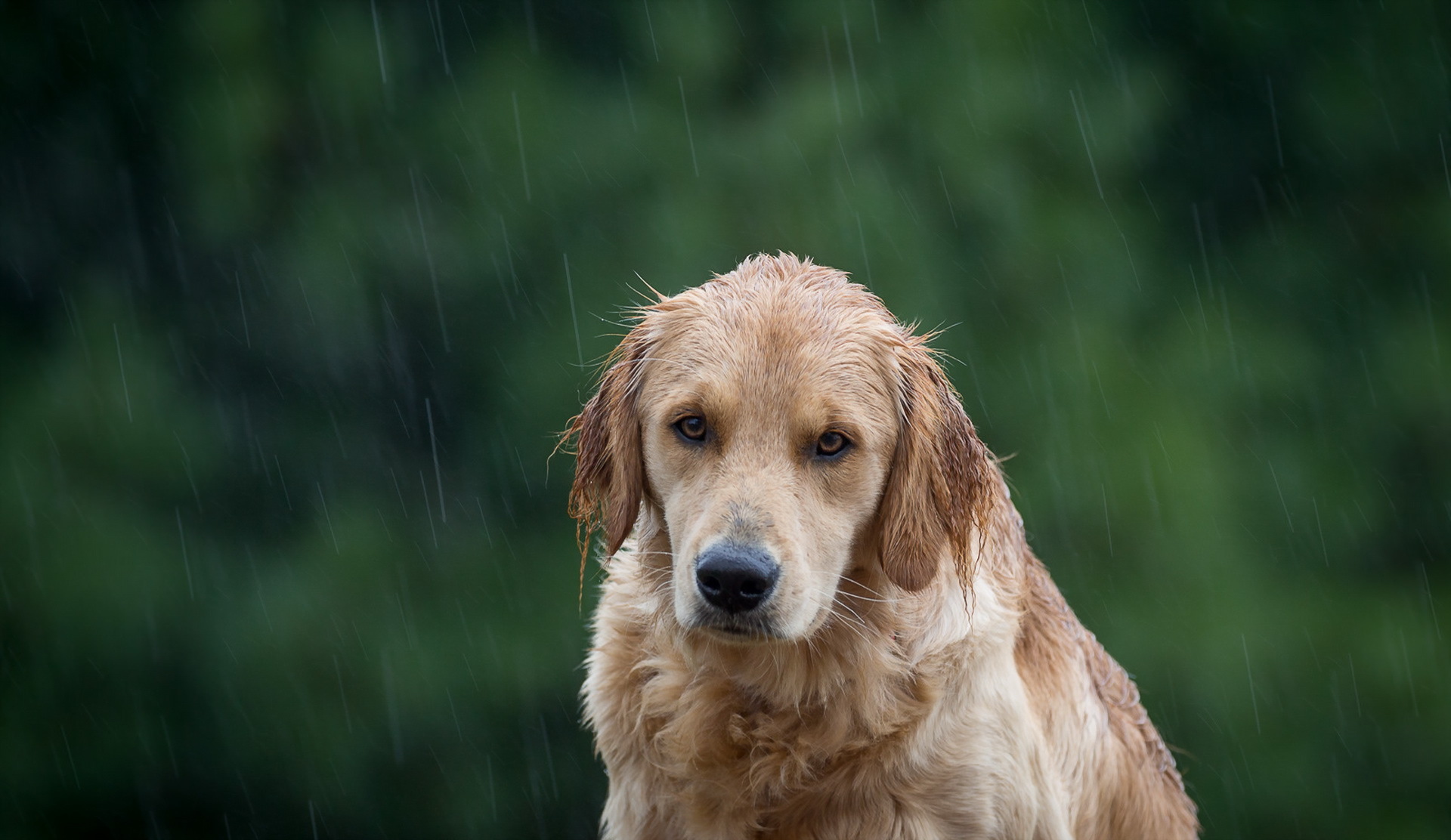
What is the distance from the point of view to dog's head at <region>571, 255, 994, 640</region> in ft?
9.50

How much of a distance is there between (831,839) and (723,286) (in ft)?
5.06

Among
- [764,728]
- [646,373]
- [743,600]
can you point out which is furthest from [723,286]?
[764,728]

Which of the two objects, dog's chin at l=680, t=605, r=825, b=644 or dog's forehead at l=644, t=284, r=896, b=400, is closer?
dog's chin at l=680, t=605, r=825, b=644

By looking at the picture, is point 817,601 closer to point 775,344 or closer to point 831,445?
point 831,445

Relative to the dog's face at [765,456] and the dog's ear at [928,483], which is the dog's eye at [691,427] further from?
the dog's ear at [928,483]

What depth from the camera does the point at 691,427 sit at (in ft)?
10.3

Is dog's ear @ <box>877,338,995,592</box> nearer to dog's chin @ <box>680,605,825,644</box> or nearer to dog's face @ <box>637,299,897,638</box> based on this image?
dog's face @ <box>637,299,897,638</box>

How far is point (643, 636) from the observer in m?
3.54

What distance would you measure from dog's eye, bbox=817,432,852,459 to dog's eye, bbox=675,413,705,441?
0.31m

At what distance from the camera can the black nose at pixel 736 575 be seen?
2.82m

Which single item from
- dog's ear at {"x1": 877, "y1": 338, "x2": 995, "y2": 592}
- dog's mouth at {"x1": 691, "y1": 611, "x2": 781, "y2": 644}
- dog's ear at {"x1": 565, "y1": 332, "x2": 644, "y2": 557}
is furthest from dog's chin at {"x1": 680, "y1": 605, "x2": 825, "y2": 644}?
dog's ear at {"x1": 565, "y1": 332, "x2": 644, "y2": 557}

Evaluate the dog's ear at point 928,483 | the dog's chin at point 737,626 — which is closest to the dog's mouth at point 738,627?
the dog's chin at point 737,626

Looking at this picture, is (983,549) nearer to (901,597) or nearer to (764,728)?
(901,597)

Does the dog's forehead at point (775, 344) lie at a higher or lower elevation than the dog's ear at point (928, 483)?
higher
